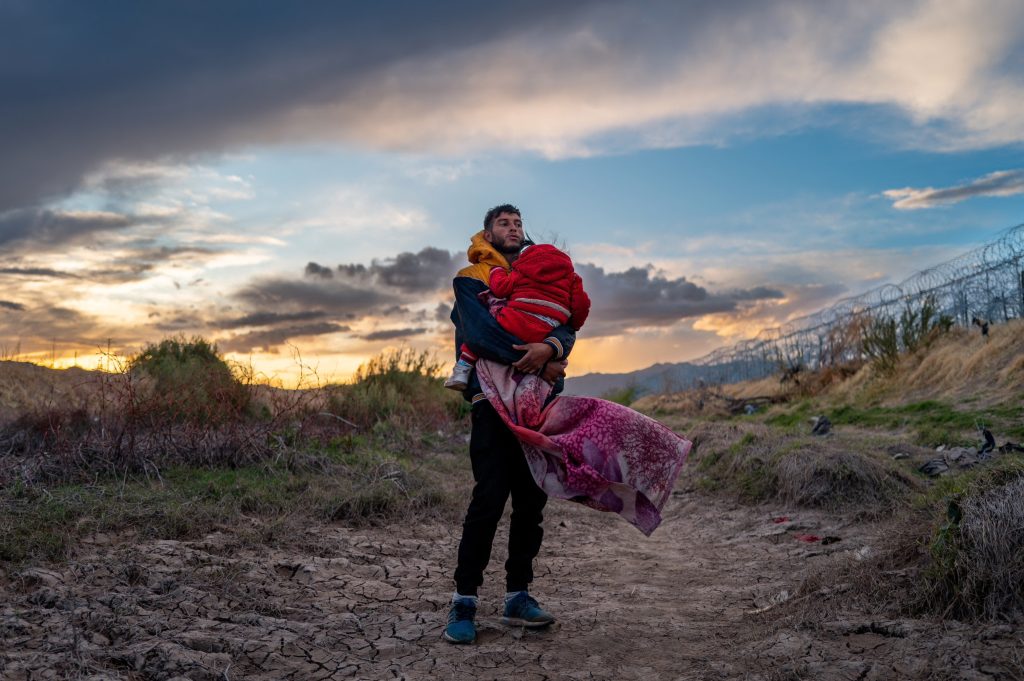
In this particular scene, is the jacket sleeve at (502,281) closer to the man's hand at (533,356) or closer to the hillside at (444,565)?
the man's hand at (533,356)

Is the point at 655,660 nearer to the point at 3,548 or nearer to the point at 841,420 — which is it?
the point at 3,548

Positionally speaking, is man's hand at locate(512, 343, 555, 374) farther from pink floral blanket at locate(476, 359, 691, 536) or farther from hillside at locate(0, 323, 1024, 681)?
hillside at locate(0, 323, 1024, 681)

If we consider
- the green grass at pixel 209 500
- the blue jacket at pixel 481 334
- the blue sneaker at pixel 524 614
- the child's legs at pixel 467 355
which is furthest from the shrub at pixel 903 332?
the child's legs at pixel 467 355

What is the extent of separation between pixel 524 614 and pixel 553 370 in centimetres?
128

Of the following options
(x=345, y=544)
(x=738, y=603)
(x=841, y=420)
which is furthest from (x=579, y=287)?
(x=841, y=420)

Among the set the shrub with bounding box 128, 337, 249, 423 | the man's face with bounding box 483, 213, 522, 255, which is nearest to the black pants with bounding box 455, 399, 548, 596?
the man's face with bounding box 483, 213, 522, 255

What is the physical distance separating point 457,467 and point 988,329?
35.6ft

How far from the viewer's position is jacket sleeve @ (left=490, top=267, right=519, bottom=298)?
3.73m

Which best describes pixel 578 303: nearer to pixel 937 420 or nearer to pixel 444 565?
pixel 444 565

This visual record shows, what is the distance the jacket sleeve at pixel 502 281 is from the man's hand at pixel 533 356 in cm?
29

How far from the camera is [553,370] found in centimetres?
376

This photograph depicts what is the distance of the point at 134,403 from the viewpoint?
7.06 meters

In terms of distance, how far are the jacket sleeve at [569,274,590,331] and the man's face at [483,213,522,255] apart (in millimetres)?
406

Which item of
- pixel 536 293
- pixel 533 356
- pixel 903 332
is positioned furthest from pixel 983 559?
pixel 903 332
